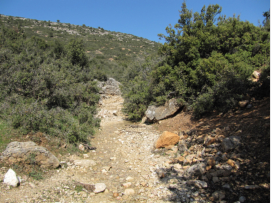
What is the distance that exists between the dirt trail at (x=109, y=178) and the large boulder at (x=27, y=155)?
0.33m

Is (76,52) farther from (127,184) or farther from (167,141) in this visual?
(127,184)

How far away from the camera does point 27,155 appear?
424 centimetres

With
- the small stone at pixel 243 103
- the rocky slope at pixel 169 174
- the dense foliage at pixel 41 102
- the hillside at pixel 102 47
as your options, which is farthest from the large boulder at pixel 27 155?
the hillside at pixel 102 47

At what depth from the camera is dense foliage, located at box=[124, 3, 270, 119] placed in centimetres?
703

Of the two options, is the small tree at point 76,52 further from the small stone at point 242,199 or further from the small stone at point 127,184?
the small stone at point 242,199

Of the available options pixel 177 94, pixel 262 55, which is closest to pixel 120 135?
pixel 177 94

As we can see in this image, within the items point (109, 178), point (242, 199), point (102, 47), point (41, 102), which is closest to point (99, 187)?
point (109, 178)

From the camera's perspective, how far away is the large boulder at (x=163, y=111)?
895 cm

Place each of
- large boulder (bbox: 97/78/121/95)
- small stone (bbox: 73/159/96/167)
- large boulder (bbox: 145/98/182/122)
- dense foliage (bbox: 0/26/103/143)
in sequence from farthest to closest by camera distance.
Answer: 1. large boulder (bbox: 97/78/121/95)
2. large boulder (bbox: 145/98/182/122)
3. dense foliage (bbox: 0/26/103/143)
4. small stone (bbox: 73/159/96/167)

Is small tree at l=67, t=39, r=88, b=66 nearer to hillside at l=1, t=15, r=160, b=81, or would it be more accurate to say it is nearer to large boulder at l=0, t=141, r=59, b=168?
hillside at l=1, t=15, r=160, b=81

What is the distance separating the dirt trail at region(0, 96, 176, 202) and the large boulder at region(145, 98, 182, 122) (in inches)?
72.0

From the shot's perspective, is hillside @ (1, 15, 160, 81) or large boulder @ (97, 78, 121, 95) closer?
large boulder @ (97, 78, 121, 95)

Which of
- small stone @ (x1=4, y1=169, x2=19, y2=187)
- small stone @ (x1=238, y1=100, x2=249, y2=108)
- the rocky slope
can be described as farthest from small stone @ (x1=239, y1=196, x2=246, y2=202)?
small stone @ (x1=238, y1=100, x2=249, y2=108)

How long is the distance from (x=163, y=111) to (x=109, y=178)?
5397mm
